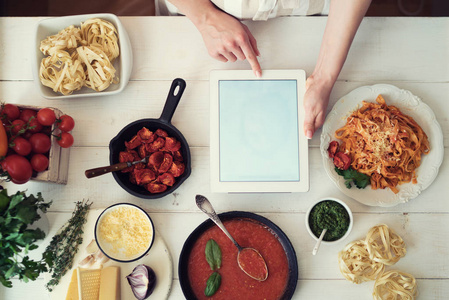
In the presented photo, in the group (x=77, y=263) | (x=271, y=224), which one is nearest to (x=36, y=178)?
(x=77, y=263)

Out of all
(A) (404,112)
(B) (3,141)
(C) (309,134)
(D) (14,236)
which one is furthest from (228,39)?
(D) (14,236)

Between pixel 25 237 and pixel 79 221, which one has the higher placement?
pixel 25 237

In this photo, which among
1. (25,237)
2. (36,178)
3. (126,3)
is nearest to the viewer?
(25,237)

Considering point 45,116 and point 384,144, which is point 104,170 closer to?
point 45,116

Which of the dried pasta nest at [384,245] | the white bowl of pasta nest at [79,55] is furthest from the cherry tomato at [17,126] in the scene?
the dried pasta nest at [384,245]

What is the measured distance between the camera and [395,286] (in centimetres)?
118

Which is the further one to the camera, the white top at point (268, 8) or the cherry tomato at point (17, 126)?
the white top at point (268, 8)

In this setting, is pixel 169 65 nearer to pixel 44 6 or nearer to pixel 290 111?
pixel 290 111

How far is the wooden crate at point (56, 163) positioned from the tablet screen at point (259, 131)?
517mm

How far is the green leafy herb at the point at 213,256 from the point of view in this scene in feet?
3.96

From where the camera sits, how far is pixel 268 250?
1.23m

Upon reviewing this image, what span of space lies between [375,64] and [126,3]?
1.05 meters

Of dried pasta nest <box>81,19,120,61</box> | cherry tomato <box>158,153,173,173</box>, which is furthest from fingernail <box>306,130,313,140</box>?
dried pasta nest <box>81,19,120,61</box>

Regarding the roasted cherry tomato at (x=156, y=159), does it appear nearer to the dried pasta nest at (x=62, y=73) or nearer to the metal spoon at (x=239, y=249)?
the metal spoon at (x=239, y=249)
